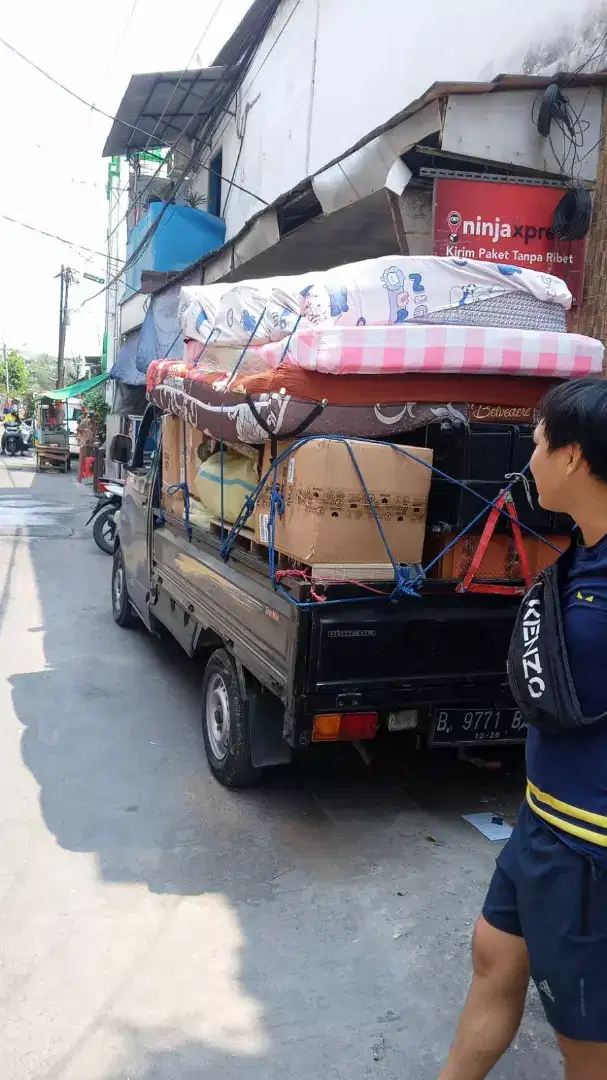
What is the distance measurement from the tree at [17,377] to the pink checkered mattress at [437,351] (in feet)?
259

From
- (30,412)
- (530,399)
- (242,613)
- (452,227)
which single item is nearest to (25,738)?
(242,613)

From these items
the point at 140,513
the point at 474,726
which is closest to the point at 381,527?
the point at 474,726

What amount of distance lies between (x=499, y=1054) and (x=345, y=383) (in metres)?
2.37

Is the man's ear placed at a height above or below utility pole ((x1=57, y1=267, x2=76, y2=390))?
below

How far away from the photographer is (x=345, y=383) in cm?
331

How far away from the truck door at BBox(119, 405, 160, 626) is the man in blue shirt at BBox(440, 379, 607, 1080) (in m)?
4.56

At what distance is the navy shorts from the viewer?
4.83 feet

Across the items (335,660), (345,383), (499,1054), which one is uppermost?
(345,383)

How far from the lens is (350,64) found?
9.23 m

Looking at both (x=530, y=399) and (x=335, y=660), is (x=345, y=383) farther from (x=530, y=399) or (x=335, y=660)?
(x=335, y=660)

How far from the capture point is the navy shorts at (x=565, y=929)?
147 cm

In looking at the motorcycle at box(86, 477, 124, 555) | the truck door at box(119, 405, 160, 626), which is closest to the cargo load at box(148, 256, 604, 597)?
the truck door at box(119, 405, 160, 626)

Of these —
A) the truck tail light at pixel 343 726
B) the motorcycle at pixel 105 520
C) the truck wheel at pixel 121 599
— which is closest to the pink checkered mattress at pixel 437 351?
the truck tail light at pixel 343 726

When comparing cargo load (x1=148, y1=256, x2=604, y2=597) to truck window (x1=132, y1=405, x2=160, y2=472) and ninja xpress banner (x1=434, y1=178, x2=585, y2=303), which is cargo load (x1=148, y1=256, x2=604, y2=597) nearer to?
truck window (x1=132, y1=405, x2=160, y2=472)
